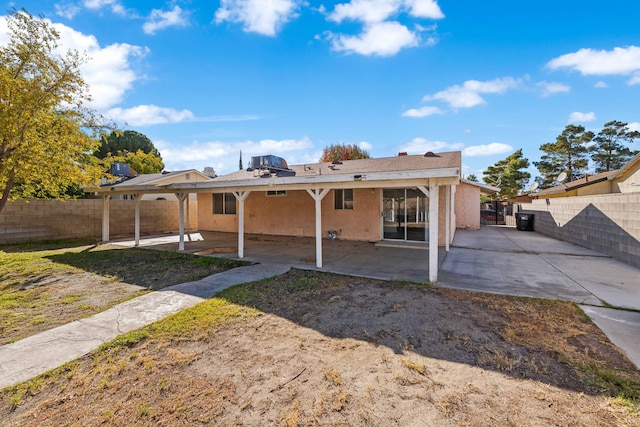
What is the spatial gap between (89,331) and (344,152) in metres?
28.7

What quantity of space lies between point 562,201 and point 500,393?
1308cm

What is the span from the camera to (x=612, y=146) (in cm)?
2858

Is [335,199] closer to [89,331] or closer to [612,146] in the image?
[89,331]

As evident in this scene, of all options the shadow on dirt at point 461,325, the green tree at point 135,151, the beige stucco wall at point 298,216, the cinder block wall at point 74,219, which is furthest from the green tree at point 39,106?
the green tree at point 135,151

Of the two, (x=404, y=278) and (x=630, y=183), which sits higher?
(x=630, y=183)

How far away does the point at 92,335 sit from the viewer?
377cm

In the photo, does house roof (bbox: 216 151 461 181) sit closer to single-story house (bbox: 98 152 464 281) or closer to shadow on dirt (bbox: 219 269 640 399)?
single-story house (bbox: 98 152 464 281)

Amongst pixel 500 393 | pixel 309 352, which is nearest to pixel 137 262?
pixel 309 352

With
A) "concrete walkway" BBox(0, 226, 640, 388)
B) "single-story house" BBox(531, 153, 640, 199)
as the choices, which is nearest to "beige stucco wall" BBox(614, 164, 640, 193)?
"single-story house" BBox(531, 153, 640, 199)

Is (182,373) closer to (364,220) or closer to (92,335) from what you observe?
(92,335)

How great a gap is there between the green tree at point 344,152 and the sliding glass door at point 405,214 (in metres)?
19.3

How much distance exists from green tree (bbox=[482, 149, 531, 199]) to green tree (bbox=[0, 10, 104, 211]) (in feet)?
99.1

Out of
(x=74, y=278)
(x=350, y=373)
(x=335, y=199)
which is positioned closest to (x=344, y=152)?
(x=335, y=199)

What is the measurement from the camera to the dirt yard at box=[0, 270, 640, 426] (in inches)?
92.8
